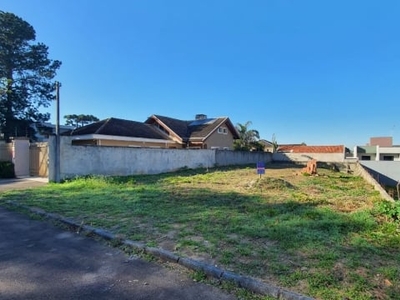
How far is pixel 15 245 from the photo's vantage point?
184 inches

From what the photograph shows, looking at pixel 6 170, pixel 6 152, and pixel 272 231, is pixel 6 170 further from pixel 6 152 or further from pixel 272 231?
pixel 272 231

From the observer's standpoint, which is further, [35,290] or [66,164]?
[66,164]

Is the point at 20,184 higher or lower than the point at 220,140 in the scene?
lower

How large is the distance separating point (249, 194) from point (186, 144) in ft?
63.0

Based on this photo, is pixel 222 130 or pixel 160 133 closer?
pixel 160 133

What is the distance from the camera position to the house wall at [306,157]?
3095 cm

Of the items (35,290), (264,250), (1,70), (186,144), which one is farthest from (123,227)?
(1,70)

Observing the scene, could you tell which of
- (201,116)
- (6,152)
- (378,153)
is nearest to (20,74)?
(6,152)

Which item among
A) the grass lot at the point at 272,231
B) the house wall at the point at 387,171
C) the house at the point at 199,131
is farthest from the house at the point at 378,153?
the grass lot at the point at 272,231

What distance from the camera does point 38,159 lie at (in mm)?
15555

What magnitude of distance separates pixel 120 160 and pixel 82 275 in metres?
12.9

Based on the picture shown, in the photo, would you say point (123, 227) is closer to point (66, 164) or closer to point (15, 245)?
point (15, 245)

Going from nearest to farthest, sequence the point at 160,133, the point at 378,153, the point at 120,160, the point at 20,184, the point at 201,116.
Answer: the point at 20,184 → the point at 120,160 → the point at 160,133 → the point at 201,116 → the point at 378,153

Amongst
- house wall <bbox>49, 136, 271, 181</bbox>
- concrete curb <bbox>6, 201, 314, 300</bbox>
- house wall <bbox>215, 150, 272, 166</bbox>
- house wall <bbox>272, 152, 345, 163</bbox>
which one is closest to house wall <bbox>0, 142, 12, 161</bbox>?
house wall <bbox>49, 136, 271, 181</bbox>
